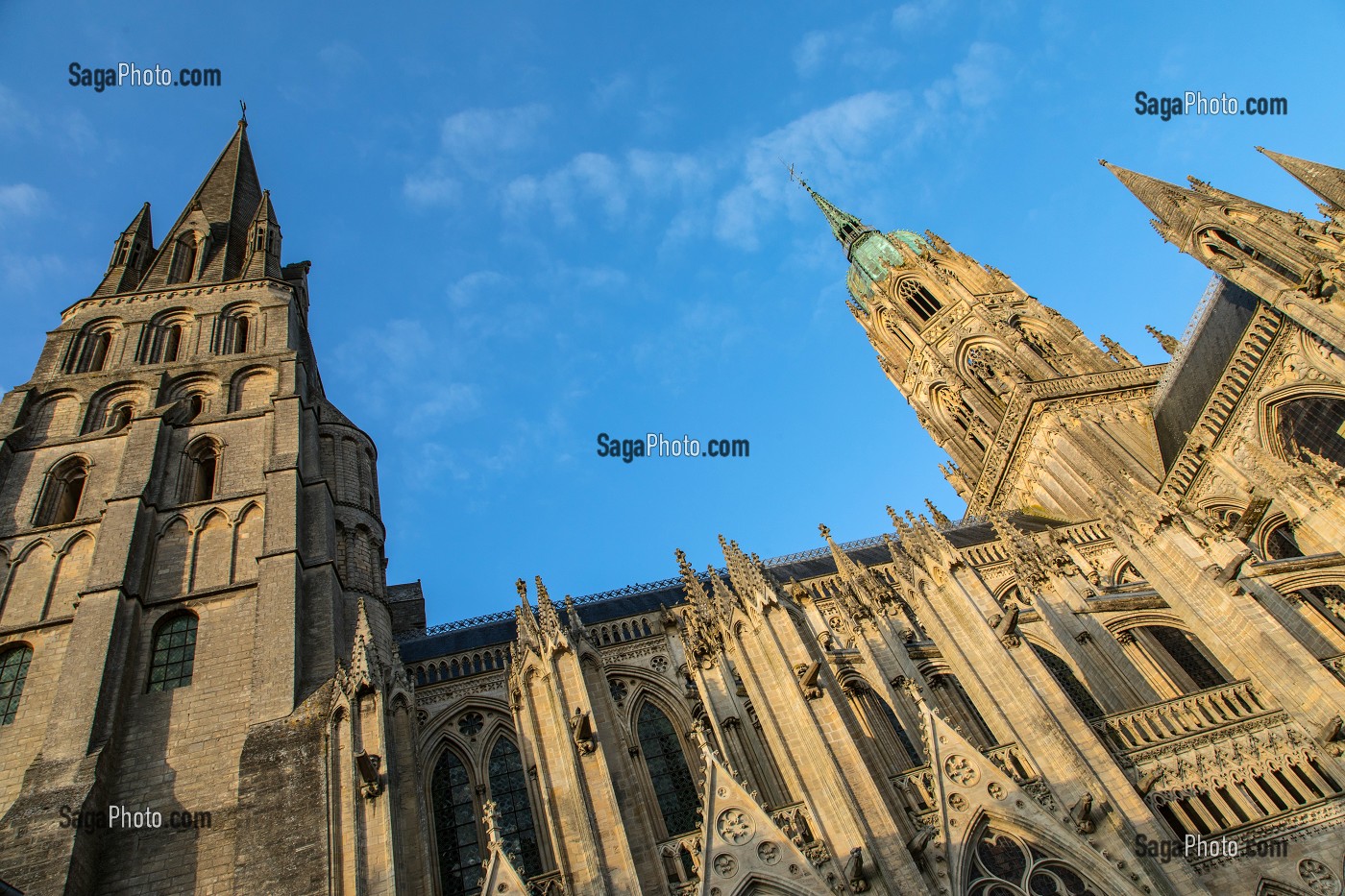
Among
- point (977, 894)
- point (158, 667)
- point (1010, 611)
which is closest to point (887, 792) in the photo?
point (977, 894)

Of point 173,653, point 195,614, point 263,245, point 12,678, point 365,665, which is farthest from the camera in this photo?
point 263,245

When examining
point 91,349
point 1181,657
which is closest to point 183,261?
point 91,349

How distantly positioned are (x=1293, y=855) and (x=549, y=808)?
11078 mm

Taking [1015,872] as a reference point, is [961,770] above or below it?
above

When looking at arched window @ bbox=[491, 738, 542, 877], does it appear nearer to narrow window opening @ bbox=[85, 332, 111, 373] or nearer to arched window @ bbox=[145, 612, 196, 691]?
arched window @ bbox=[145, 612, 196, 691]

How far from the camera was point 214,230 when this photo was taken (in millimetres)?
30047

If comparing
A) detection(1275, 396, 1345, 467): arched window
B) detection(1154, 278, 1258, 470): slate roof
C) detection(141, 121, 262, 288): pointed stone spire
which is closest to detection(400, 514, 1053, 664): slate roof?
detection(1154, 278, 1258, 470): slate roof

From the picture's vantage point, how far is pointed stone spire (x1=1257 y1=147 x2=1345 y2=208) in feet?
88.7

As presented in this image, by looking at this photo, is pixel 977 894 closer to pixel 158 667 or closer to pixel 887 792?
pixel 887 792

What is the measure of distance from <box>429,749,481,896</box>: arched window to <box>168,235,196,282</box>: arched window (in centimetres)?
1918

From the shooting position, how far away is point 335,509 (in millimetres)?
21797

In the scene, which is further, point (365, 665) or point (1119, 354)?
point (1119, 354)

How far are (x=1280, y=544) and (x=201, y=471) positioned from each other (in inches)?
1120

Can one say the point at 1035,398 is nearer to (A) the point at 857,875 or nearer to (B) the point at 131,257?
(A) the point at 857,875
